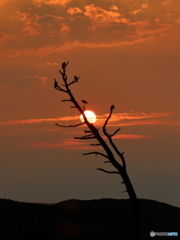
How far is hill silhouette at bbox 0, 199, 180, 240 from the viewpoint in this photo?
88.9 ft

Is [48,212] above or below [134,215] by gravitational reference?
above

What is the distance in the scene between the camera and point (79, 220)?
31.6 metres

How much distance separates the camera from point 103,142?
18281mm

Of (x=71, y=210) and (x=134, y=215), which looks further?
(x=71, y=210)

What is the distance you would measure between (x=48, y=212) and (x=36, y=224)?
5007mm

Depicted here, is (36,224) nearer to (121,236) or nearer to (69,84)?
(121,236)

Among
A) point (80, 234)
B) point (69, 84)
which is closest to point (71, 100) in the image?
point (69, 84)

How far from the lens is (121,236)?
27938 mm

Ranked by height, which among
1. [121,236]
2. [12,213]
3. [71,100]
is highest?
[71,100]

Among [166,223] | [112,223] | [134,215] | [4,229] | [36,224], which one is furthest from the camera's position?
[166,223]

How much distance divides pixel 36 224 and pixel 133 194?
13112 mm

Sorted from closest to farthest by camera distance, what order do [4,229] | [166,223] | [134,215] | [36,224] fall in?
[134,215] → [4,229] → [36,224] → [166,223]

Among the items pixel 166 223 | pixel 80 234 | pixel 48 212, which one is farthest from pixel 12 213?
pixel 166 223

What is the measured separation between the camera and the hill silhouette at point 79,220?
27109mm
